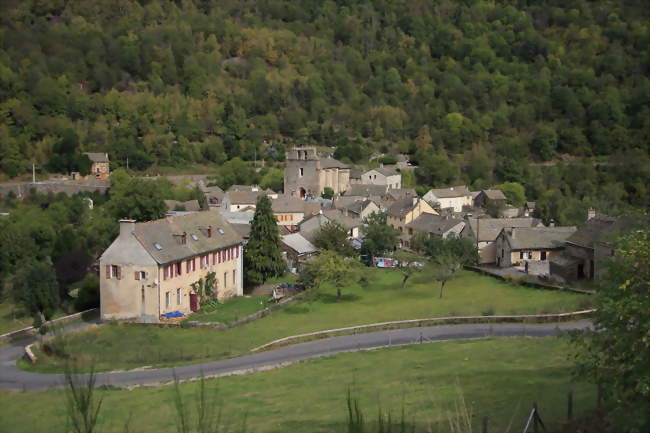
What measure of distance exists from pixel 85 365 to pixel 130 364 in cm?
2604

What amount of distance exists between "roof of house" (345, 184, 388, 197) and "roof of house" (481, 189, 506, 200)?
11661mm

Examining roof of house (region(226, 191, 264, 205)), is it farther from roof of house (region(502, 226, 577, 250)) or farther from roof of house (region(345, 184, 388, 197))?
roof of house (region(502, 226, 577, 250))

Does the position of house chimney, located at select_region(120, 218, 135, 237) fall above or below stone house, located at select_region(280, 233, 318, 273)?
above

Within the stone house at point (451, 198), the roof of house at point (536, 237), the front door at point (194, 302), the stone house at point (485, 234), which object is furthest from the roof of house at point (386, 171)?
the front door at point (194, 302)

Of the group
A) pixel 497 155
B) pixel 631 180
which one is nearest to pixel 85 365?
pixel 631 180

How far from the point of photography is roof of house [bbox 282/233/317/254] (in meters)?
54.7

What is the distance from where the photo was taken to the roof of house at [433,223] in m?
61.5

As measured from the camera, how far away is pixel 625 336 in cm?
1333

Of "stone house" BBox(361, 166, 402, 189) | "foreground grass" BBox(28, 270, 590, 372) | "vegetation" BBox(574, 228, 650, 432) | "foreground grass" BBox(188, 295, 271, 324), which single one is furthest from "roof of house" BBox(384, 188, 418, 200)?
"vegetation" BBox(574, 228, 650, 432)

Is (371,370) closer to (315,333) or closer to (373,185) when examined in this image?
(315,333)

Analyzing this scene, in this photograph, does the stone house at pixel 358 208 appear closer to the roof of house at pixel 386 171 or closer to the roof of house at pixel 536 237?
the roof of house at pixel 386 171

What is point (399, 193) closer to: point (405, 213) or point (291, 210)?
point (405, 213)

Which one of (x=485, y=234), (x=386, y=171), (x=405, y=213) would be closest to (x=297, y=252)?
(x=485, y=234)

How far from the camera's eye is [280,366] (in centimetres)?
2859
